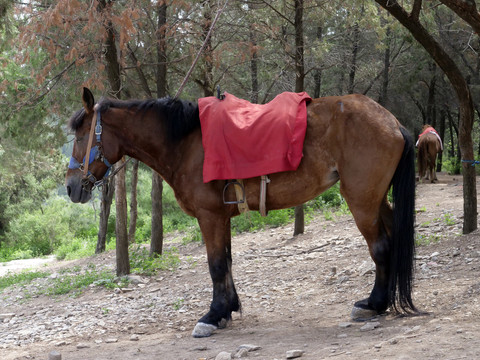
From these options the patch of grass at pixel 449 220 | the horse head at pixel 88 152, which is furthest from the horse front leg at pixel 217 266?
the patch of grass at pixel 449 220

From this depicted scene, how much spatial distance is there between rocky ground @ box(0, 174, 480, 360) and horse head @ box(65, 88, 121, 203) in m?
1.54

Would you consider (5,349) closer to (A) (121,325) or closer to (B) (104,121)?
(A) (121,325)

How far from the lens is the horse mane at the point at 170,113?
197 inches

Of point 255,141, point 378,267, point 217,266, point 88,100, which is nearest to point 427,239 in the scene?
point 378,267

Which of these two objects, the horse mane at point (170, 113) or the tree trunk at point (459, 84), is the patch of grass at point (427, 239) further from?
the horse mane at point (170, 113)

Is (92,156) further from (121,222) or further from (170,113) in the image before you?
(121,222)

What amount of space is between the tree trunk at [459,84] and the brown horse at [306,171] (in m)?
2.33

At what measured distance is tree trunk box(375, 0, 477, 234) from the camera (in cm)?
647

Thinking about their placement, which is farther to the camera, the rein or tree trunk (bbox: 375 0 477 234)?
tree trunk (bbox: 375 0 477 234)

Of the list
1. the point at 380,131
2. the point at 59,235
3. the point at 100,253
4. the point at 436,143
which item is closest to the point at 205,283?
the point at 380,131

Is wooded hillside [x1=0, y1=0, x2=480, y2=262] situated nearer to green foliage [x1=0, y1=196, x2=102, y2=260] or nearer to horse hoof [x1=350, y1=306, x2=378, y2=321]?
horse hoof [x1=350, y1=306, x2=378, y2=321]

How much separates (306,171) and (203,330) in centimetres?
175

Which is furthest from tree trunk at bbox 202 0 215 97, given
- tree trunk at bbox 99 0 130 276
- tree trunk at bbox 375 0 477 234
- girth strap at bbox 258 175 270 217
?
girth strap at bbox 258 175 270 217

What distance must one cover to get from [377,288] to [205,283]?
322 cm
